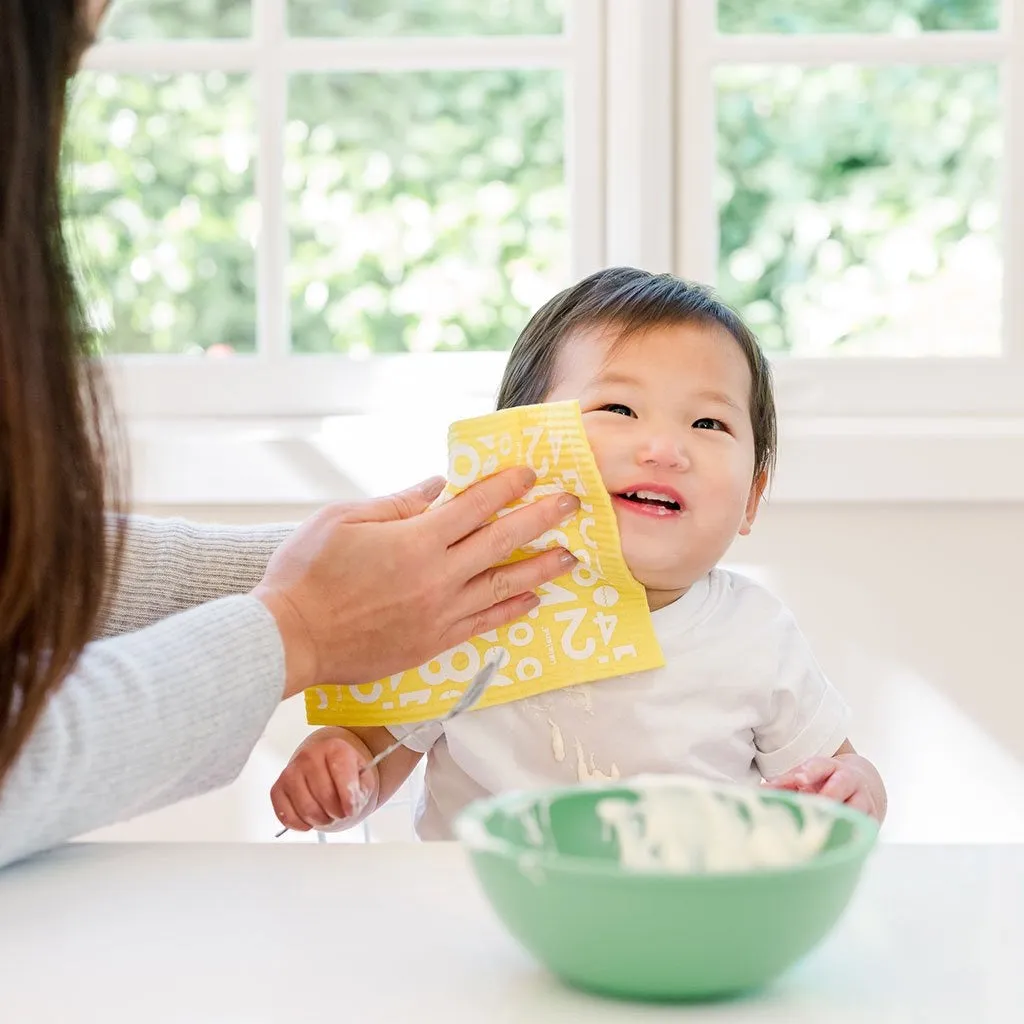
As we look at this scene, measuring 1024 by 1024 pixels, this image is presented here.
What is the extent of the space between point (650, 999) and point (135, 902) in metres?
0.32

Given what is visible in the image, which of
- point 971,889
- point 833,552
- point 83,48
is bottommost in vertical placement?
point 833,552

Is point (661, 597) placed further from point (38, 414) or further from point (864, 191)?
point (864, 191)

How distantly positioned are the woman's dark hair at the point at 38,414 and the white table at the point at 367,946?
0.12m

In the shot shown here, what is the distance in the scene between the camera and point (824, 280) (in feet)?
7.98

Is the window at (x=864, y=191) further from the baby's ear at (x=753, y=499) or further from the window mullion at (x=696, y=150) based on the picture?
the baby's ear at (x=753, y=499)

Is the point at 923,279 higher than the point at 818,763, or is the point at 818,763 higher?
the point at 923,279

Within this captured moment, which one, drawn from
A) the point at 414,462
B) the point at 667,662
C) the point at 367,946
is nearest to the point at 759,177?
the point at 414,462

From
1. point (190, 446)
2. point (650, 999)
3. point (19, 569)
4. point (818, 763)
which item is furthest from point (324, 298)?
point (650, 999)

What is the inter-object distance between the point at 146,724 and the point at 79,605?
4.2 inches

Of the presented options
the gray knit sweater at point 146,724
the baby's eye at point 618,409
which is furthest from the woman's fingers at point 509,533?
the gray knit sweater at point 146,724

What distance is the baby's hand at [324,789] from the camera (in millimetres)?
1207

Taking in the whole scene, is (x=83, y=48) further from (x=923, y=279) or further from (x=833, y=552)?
(x=923, y=279)

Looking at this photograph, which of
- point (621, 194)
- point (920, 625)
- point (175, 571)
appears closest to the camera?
point (175, 571)

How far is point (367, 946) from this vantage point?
728mm
